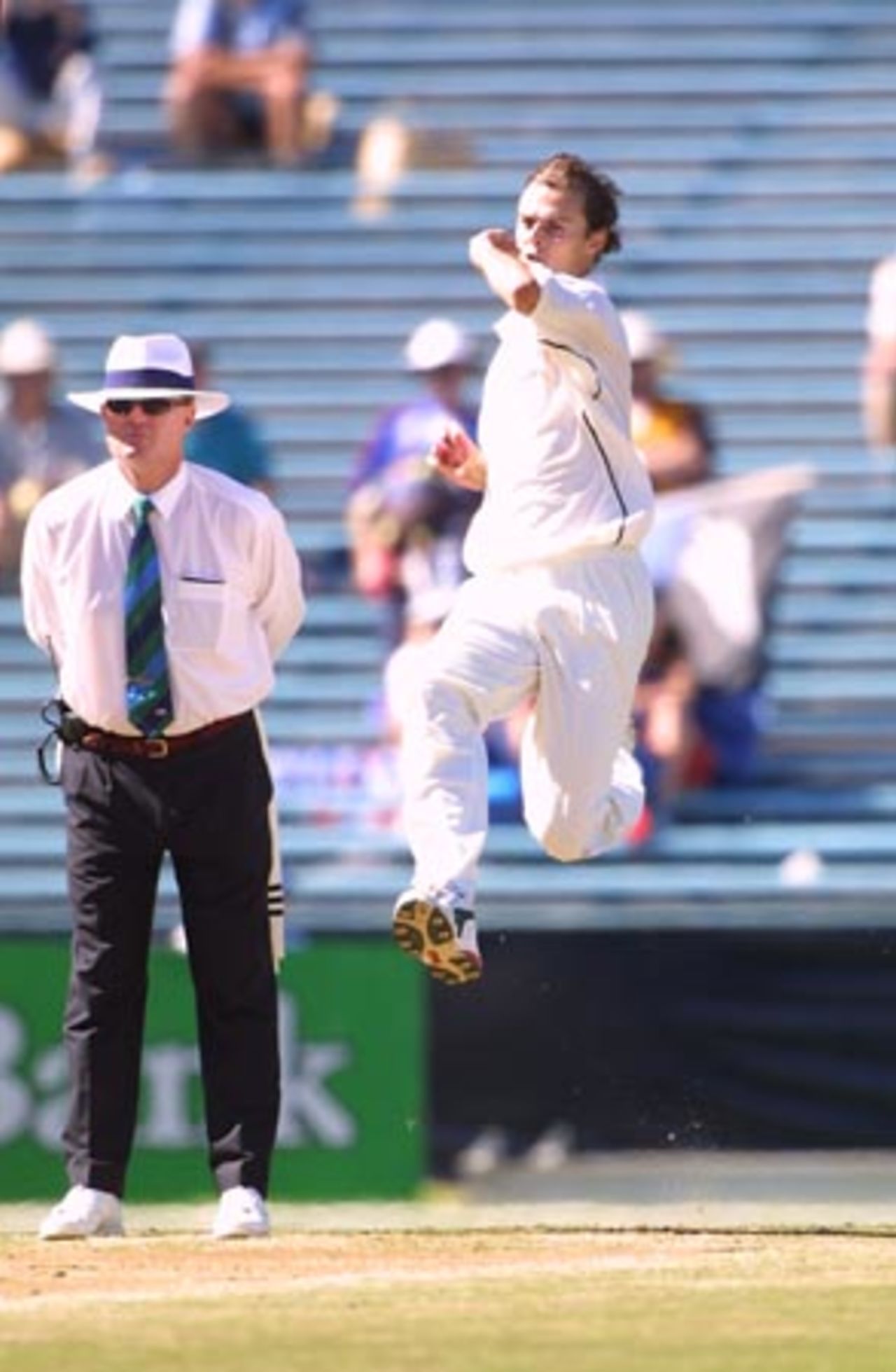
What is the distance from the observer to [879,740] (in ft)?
47.6

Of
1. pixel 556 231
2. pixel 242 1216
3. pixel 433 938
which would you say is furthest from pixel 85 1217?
pixel 556 231

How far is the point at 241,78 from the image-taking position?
16250 mm

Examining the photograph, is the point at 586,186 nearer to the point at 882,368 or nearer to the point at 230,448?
the point at 230,448

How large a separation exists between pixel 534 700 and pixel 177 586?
3.11ft

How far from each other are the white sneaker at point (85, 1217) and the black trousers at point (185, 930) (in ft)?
0.10

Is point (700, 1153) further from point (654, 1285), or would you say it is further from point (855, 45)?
point (855, 45)

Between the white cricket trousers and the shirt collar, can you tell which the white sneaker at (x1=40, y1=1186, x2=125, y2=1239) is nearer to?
the white cricket trousers

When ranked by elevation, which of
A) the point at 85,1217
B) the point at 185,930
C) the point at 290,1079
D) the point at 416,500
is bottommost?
the point at 290,1079

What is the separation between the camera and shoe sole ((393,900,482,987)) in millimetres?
8617

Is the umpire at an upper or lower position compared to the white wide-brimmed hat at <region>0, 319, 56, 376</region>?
lower

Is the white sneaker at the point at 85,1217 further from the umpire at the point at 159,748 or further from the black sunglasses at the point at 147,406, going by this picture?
the black sunglasses at the point at 147,406

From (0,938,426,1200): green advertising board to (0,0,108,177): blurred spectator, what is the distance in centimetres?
566

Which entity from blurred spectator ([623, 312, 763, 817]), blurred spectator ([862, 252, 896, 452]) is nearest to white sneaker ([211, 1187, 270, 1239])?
blurred spectator ([623, 312, 763, 817])

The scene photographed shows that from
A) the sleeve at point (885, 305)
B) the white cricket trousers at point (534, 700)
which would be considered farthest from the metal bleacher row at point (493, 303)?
the white cricket trousers at point (534, 700)
